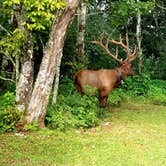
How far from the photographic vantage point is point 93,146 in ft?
30.2

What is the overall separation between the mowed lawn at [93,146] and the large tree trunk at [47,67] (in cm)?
49

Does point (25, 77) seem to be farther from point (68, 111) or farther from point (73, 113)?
point (73, 113)

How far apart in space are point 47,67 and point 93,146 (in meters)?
2.09

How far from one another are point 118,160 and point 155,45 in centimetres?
1466

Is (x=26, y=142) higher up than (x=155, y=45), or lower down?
lower down

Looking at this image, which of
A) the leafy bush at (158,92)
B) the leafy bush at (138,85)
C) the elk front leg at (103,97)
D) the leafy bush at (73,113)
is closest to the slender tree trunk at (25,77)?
the leafy bush at (73,113)

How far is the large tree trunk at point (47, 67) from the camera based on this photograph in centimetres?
1009

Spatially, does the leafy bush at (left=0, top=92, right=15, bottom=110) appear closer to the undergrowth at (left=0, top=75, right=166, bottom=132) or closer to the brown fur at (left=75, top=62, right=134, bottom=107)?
the undergrowth at (left=0, top=75, right=166, bottom=132)

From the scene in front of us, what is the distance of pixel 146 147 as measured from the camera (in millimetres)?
9328

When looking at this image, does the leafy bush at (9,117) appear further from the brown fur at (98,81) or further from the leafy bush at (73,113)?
the brown fur at (98,81)

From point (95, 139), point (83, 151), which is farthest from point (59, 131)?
point (83, 151)

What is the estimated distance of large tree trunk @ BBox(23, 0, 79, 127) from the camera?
10.1 metres

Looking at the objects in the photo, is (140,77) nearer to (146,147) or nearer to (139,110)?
(139,110)

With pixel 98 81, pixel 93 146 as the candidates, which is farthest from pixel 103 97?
pixel 93 146
